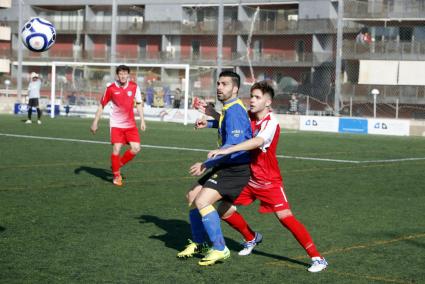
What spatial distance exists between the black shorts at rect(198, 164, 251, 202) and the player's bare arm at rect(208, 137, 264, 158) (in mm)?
492

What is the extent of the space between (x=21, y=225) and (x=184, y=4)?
187 feet

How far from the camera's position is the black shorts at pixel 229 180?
7.57 metres

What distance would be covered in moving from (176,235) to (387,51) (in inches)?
1580

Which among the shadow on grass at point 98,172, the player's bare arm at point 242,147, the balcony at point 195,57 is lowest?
the shadow on grass at point 98,172

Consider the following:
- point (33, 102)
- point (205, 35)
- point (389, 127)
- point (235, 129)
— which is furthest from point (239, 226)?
point (205, 35)

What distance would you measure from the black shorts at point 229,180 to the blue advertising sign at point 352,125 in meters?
28.4

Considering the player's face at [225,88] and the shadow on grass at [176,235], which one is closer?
the player's face at [225,88]

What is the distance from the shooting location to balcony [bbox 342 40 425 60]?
151ft

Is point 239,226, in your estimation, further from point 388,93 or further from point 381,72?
point 388,93

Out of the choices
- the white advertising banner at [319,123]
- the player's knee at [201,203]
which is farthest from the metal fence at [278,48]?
the player's knee at [201,203]

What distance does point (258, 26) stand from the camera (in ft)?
198

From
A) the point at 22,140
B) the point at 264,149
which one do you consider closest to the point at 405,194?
the point at 264,149

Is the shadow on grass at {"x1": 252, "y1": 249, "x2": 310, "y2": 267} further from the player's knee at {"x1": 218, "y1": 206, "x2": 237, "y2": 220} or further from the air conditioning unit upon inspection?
the air conditioning unit

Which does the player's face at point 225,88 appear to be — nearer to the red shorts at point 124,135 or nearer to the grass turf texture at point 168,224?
the grass turf texture at point 168,224
